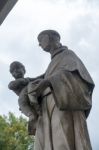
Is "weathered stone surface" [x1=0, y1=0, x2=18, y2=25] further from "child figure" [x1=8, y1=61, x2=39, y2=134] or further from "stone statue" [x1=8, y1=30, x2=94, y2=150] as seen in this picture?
"stone statue" [x1=8, y1=30, x2=94, y2=150]

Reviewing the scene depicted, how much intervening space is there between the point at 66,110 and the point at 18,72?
1061 mm

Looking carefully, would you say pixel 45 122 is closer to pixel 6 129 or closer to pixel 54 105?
pixel 54 105

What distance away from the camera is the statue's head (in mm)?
7453

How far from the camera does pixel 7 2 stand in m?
8.07

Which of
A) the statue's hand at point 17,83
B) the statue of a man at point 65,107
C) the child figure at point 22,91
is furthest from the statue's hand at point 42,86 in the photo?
the statue's hand at point 17,83

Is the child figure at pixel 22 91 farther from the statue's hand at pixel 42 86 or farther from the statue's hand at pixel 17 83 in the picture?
the statue's hand at pixel 42 86

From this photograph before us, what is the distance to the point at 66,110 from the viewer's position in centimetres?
670

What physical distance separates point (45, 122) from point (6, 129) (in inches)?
718

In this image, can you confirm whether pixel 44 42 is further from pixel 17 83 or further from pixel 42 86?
pixel 42 86

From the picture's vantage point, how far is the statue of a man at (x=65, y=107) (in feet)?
21.5

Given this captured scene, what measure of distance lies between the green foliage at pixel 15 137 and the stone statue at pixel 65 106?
16.2m

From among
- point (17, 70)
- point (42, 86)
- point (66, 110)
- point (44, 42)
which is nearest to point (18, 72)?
point (17, 70)

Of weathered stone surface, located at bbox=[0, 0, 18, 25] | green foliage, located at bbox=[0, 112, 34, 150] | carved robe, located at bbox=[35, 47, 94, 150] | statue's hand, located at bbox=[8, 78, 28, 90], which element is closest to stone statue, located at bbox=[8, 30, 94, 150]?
carved robe, located at bbox=[35, 47, 94, 150]

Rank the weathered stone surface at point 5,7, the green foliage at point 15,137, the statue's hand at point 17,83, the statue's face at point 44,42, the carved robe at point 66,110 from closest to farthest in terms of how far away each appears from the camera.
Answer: the carved robe at point 66,110
the statue's hand at point 17,83
the statue's face at point 44,42
the weathered stone surface at point 5,7
the green foliage at point 15,137
